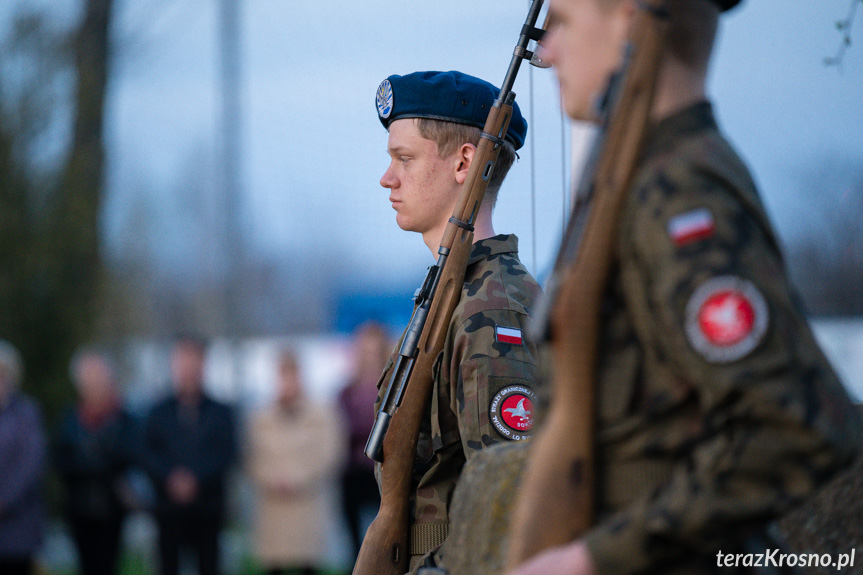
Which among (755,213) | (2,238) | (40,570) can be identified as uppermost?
(2,238)

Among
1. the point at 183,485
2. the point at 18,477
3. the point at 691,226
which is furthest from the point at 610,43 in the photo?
the point at 18,477

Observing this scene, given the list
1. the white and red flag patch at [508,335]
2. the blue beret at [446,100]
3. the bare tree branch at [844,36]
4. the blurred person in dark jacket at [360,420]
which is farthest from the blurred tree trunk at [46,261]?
the bare tree branch at [844,36]

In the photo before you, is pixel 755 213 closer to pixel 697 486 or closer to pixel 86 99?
pixel 697 486

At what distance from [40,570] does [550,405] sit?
7.29m

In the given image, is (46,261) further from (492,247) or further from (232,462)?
(492,247)

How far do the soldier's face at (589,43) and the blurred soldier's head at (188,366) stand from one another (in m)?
4.68

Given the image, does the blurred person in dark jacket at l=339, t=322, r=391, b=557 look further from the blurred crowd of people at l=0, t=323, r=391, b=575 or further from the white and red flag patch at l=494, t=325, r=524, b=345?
the white and red flag patch at l=494, t=325, r=524, b=345

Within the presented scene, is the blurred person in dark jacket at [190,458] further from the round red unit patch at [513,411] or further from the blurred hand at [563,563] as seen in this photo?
the blurred hand at [563,563]

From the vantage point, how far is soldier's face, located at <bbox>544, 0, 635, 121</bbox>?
1.26 meters

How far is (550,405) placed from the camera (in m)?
1.23

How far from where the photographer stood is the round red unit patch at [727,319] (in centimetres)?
106

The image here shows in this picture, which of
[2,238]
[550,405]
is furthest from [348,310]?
[550,405]

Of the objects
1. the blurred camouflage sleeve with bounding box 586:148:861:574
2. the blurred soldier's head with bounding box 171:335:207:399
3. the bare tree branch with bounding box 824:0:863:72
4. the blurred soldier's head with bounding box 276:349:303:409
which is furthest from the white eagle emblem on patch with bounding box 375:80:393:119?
the blurred soldier's head with bounding box 171:335:207:399

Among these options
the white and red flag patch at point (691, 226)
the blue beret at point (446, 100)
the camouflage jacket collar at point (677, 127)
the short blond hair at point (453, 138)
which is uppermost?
the blue beret at point (446, 100)
